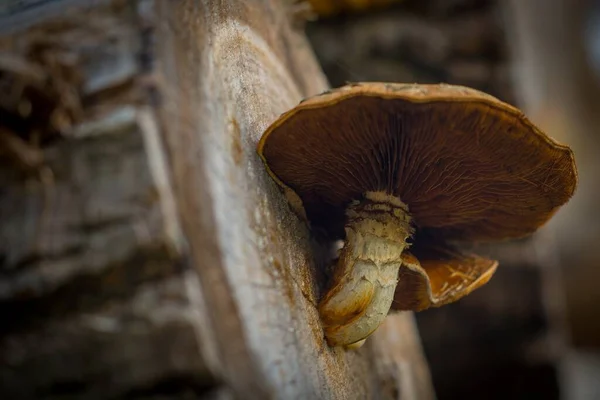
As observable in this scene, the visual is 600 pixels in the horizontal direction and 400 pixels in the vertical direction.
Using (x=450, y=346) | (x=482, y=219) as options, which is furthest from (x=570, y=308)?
(x=482, y=219)

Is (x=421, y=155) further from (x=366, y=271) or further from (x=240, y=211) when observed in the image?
(x=240, y=211)

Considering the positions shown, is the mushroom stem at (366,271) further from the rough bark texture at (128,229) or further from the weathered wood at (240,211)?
the rough bark texture at (128,229)

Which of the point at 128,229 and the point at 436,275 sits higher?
the point at 128,229

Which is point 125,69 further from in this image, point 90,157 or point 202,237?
point 202,237

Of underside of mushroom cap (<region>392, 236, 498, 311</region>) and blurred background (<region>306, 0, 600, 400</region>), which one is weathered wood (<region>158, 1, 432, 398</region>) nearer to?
underside of mushroom cap (<region>392, 236, 498, 311</region>)

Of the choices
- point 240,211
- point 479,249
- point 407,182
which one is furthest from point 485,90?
point 240,211

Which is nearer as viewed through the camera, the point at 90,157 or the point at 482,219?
the point at 90,157
